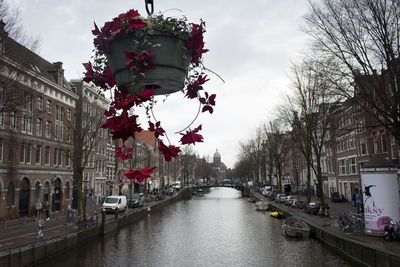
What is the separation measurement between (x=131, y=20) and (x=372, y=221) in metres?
21.3

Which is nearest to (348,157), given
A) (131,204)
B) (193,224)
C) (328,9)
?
(193,224)

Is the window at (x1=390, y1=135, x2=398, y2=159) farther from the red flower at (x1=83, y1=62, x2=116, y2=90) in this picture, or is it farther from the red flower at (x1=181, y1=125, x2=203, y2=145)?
the red flower at (x1=83, y1=62, x2=116, y2=90)

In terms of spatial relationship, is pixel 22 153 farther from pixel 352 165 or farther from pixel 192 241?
pixel 352 165

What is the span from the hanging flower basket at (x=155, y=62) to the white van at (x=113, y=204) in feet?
129

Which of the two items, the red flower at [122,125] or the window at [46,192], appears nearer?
the red flower at [122,125]

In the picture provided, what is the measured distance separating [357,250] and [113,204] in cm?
2932

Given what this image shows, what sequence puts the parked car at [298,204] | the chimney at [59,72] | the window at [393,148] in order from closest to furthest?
1. the window at [393,148]
2. the parked car at [298,204]
3. the chimney at [59,72]

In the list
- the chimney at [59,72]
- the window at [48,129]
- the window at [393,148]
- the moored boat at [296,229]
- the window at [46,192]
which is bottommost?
the moored boat at [296,229]

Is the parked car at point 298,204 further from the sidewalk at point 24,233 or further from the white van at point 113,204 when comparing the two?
the sidewalk at point 24,233

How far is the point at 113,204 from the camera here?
41.1 meters

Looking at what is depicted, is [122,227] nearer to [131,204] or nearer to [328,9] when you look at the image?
[131,204]

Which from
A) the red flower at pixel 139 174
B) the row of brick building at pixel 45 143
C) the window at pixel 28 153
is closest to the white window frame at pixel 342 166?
the row of brick building at pixel 45 143

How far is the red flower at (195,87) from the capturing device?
3484 millimetres

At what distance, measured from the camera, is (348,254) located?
20234 millimetres
